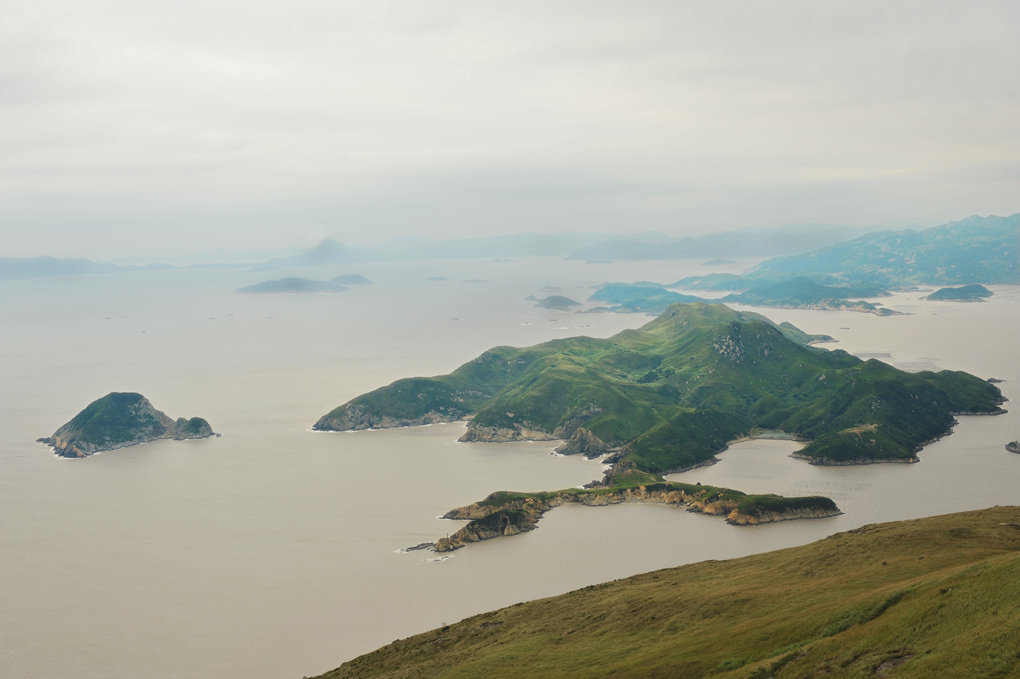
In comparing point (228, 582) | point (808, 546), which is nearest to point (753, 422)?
point (808, 546)

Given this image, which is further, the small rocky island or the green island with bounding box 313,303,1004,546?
the small rocky island

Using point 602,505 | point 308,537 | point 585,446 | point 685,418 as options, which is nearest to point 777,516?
point 602,505

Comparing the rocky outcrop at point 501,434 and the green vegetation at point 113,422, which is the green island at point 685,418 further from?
the green vegetation at point 113,422

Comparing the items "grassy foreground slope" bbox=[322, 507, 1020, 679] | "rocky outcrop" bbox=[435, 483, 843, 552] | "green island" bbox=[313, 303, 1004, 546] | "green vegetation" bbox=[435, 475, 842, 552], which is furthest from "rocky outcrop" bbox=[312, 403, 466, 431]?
"grassy foreground slope" bbox=[322, 507, 1020, 679]

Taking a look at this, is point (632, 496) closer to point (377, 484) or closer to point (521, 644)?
point (377, 484)

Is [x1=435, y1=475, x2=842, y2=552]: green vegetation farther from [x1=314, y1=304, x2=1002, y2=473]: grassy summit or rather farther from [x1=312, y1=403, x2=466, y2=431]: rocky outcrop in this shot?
[x1=312, y1=403, x2=466, y2=431]: rocky outcrop

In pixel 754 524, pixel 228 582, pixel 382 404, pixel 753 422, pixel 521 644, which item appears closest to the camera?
pixel 521 644
